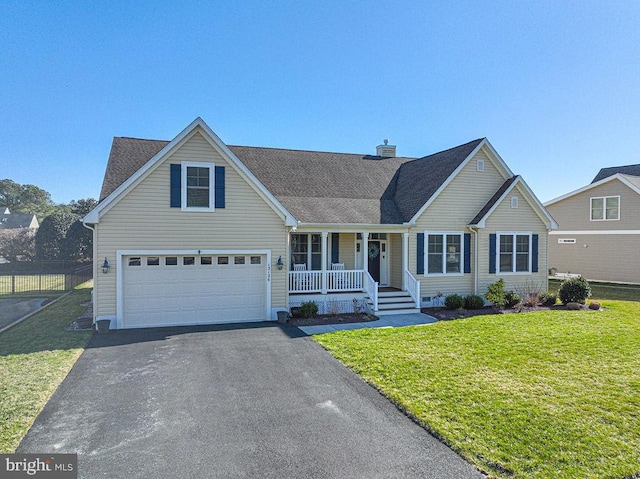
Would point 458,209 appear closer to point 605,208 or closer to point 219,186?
point 219,186

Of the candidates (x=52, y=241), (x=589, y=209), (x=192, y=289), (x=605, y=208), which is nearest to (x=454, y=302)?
(x=192, y=289)

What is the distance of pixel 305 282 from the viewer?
46.0 feet

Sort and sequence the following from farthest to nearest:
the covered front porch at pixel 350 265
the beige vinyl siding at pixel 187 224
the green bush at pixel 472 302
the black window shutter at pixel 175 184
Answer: the green bush at pixel 472 302
the covered front porch at pixel 350 265
the black window shutter at pixel 175 184
the beige vinyl siding at pixel 187 224

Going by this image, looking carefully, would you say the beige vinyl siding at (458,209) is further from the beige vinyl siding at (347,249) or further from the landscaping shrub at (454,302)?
the beige vinyl siding at (347,249)

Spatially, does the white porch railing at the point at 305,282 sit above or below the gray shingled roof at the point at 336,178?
below

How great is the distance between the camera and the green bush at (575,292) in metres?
15.5

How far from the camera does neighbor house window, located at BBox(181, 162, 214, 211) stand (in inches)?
472

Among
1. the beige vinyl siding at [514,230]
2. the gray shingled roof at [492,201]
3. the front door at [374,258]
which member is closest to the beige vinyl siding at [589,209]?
the beige vinyl siding at [514,230]

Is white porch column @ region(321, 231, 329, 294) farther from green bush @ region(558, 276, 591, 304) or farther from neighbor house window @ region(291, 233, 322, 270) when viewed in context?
green bush @ region(558, 276, 591, 304)

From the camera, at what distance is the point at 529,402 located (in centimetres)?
626

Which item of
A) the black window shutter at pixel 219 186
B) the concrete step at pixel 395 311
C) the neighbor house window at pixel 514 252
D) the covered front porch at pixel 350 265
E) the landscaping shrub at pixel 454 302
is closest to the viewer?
the black window shutter at pixel 219 186

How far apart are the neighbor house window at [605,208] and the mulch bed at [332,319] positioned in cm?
1844

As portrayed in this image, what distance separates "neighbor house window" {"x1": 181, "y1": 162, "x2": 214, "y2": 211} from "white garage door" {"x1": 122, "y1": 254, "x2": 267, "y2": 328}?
1.63 m

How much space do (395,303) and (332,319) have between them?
271 centimetres
